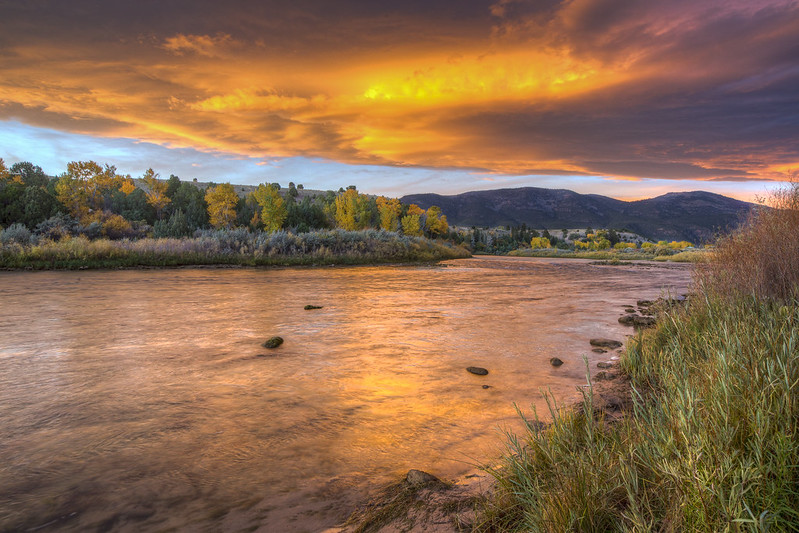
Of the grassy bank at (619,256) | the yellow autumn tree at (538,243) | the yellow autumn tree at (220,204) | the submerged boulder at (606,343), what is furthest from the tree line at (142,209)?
the yellow autumn tree at (538,243)

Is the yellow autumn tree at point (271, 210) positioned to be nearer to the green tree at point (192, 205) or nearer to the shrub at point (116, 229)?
the green tree at point (192, 205)

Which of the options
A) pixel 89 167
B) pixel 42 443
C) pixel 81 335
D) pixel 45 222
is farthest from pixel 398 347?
pixel 89 167

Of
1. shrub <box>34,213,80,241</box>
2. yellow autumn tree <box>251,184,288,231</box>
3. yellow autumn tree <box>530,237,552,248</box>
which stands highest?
yellow autumn tree <box>251,184,288,231</box>

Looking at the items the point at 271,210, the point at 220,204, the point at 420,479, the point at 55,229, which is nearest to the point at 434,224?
the point at 271,210

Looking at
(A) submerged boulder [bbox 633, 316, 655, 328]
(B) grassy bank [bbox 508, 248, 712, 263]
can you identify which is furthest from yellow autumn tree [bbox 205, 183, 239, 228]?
(A) submerged boulder [bbox 633, 316, 655, 328]

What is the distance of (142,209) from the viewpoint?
51469 mm

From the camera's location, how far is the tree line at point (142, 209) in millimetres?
33812

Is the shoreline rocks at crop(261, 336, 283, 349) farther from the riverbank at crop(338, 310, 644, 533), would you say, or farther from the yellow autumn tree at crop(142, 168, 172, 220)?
the yellow autumn tree at crop(142, 168, 172, 220)

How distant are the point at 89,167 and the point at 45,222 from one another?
50.8 feet

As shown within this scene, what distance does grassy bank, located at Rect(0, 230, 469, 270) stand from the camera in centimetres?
2189

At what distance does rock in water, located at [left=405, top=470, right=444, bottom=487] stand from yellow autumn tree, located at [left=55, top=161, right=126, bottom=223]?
1814 inches

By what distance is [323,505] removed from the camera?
3.00 metres

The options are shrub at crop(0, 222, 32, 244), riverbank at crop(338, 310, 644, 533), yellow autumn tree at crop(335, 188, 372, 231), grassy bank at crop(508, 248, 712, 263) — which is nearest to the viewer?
riverbank at crop(338, 310, 644, 533)

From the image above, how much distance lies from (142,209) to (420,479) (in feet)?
193
